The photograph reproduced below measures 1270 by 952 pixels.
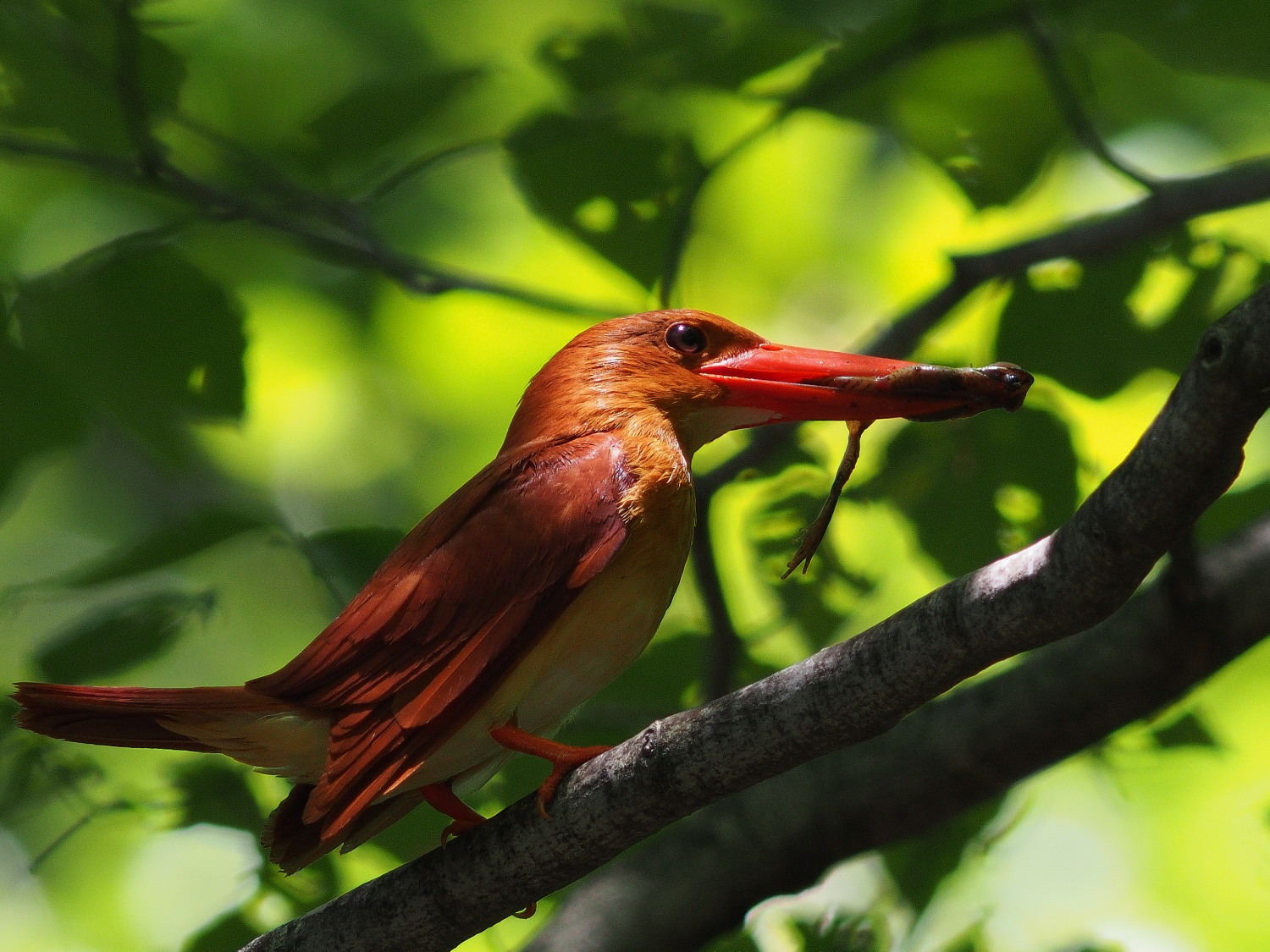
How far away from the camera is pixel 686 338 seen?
361cm

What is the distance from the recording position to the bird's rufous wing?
2682mm

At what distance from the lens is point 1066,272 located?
3865 millimetres

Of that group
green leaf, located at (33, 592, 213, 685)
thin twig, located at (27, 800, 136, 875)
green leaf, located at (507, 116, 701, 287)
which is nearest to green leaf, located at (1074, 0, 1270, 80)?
green leaf, located at (507, 116, 701, 287)

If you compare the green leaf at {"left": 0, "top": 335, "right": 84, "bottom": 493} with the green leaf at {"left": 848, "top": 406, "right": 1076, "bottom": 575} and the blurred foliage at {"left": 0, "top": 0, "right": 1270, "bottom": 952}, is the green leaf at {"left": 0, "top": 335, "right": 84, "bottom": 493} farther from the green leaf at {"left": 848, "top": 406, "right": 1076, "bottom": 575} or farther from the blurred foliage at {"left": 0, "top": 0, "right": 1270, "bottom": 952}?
the green leaf at {"left": 848, "top": 406, "right": 1076, "bottom": 575}

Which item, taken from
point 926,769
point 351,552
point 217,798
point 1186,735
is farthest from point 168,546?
point 1186,735

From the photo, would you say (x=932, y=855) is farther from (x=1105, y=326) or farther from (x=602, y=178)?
(x=602, y=178)

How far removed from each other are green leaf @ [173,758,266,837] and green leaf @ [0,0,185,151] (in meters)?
1.85

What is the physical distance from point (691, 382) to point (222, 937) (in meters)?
1.91

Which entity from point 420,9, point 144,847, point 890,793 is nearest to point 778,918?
point 890,793

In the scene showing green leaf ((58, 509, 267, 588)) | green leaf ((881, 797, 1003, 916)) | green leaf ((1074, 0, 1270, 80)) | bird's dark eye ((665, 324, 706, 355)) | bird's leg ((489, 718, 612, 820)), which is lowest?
green leaf ((881, 797, 1003, 916))

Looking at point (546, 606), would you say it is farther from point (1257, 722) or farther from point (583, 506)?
point (1257, 722)

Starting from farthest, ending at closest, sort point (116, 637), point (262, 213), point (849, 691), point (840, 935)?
point (262, 213) → point (116, 637) → point (840, 935) → point (849, 691)

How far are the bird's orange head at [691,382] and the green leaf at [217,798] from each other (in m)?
1.27

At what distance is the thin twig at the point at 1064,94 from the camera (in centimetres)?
363
